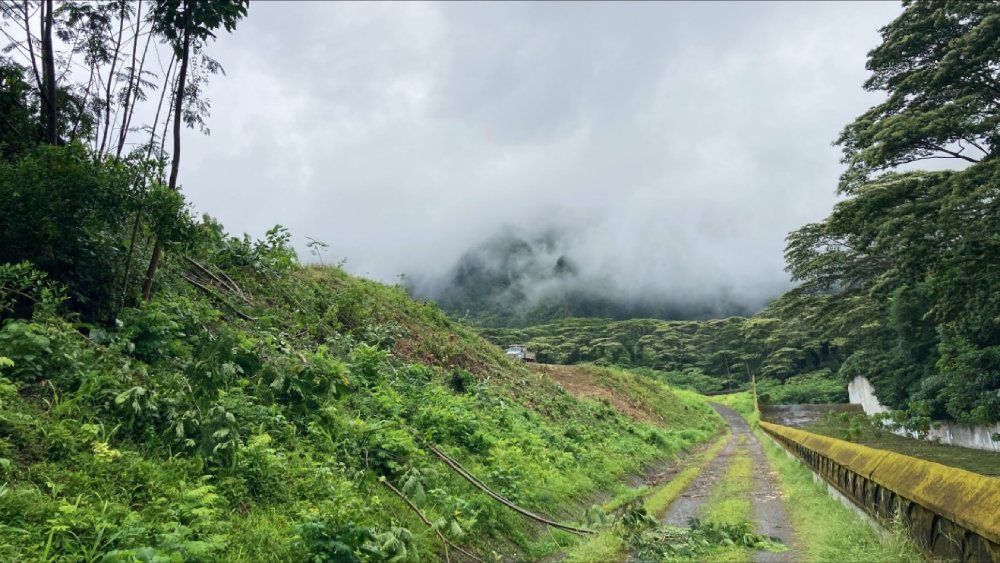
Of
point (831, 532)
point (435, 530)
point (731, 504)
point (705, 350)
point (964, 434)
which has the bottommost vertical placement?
point (435, 530)

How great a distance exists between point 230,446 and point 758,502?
918cm

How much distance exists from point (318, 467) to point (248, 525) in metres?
1.59

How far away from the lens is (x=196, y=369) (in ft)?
20.8

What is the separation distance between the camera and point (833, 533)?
667 centimetres

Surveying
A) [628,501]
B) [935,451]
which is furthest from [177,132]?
[935,451]

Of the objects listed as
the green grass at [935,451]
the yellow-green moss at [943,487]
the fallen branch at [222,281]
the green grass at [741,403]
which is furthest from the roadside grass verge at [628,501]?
the green grass at [741,403]

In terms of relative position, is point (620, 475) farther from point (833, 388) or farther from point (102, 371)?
point (833, 388)

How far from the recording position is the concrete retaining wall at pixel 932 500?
12.6ft

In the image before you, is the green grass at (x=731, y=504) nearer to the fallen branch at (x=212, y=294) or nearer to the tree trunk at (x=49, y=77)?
the fallen branch at (x=212, y=294)

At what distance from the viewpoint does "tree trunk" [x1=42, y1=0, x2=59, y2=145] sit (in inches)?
334

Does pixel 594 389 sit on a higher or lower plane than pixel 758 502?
higher

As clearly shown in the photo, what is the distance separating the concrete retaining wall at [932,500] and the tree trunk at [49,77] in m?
11.8

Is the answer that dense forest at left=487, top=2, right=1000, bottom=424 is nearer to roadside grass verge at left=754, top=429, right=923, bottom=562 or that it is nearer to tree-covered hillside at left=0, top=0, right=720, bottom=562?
roadside grass verge at left=754, top=429, right=923, bottom=562

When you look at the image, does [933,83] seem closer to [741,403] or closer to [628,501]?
[628,501]
